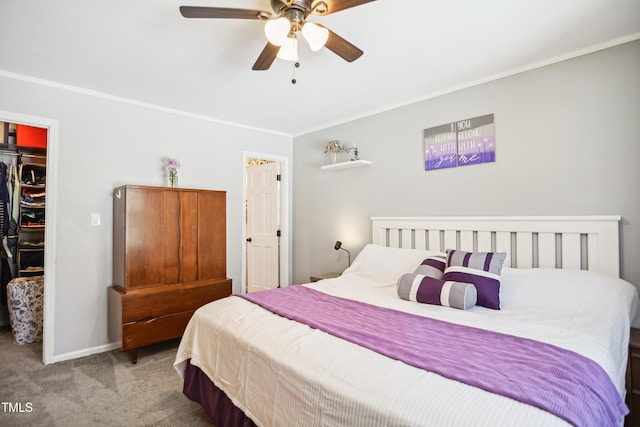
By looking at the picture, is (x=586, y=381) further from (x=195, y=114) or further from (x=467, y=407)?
(x=195, y=114)

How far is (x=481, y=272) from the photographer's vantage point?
2150 millimetres

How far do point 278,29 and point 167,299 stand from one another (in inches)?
98.3

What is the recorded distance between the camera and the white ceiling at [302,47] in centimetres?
184

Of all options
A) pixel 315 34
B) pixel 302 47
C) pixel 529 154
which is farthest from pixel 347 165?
pixel 315 34

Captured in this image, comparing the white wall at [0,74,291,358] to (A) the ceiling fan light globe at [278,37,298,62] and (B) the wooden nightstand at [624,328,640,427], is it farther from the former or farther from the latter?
(B) the wooden nightstand at [624,328,640,427]

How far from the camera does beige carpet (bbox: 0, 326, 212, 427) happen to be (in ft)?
6.61

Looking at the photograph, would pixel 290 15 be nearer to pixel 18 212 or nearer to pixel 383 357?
pixel 383 357

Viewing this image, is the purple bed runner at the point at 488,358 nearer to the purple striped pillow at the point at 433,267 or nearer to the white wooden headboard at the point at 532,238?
the purple striped pillow at the point at 433,267

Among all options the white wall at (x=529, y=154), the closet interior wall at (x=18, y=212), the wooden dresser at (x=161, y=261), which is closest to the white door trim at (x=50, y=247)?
the wooden dresser at (x=161, y=261)

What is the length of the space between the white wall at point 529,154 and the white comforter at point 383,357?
22.8 inches

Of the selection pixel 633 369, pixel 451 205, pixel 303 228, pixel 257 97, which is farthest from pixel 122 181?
pixel 633 369

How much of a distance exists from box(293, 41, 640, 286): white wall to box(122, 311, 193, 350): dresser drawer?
187 centimetres

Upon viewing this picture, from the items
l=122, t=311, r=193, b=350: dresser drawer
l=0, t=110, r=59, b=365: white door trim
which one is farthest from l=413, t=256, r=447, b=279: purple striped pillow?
l=0, t=110, r=59, b=365: white door trim

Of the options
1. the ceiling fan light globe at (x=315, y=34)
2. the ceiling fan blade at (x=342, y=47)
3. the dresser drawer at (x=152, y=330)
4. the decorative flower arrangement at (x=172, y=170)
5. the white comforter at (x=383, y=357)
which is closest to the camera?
the white comforter at (x=383, y=357)
